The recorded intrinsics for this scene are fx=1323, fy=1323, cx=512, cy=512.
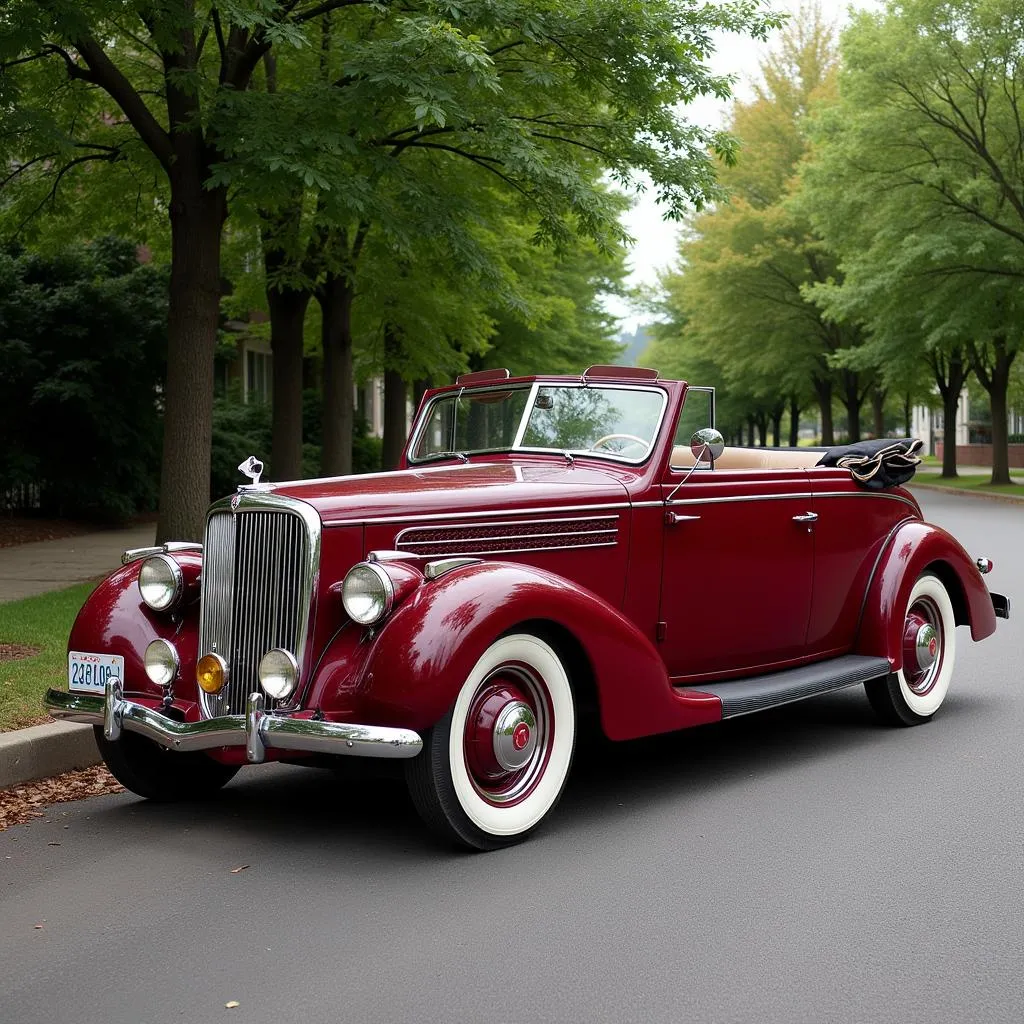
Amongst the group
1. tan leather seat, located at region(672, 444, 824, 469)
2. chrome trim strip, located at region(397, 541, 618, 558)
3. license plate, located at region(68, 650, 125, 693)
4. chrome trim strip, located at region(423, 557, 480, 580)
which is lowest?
license plate, located at region(68, 650, 125, 693)

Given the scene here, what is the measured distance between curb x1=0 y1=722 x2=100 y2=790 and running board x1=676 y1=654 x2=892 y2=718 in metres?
2.84

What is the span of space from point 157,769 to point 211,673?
815 mm

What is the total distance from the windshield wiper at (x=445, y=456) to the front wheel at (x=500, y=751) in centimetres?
163

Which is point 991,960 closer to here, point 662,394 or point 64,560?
point 662,394

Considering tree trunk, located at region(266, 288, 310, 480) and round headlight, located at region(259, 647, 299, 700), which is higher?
tree trunk, located at region(266, 288, 310, 480)

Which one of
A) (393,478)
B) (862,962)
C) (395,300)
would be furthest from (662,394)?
(395,300)

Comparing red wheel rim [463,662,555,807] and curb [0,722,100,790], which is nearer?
red wheel rim [463,662,555,807]

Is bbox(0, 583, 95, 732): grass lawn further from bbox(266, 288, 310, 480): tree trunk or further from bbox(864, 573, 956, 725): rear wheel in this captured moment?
bbox(266, 288, 310, 480): tree trunk

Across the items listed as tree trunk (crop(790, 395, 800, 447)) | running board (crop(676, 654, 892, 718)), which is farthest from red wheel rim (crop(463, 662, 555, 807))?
tree trunk (crop(790, 395, 800, 447))

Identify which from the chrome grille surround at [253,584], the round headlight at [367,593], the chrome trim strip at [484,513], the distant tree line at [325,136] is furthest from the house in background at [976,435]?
the round headlight at [367,593]

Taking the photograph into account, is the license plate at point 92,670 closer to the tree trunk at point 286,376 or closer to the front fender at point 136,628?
the front fender at point 136,628

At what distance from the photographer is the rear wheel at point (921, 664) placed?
7074mm

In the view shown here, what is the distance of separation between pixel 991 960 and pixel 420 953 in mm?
1645

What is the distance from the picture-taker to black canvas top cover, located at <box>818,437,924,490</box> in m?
7.24
